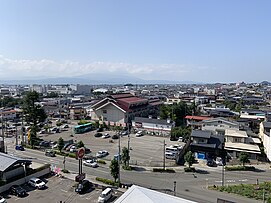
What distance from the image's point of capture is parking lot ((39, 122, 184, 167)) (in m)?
23.6

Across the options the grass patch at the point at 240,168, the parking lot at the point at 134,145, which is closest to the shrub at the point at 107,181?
the parking lot at the point at 134,145

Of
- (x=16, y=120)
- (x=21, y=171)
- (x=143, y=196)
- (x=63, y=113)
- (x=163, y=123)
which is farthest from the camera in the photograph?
(x=63, y=113)

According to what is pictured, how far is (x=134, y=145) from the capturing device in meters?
29.1

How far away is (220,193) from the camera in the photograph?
16.4 m

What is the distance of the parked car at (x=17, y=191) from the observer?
15533 millimetres

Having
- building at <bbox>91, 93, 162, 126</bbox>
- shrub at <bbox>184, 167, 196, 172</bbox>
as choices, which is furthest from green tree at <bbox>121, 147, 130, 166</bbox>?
building at <bbox>91, 93, 162, 126</bbox>

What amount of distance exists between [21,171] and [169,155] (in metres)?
13.7

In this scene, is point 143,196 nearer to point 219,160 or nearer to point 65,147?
point 219,160

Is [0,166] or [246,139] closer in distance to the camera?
[0,166]

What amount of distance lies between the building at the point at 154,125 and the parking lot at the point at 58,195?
19.5m

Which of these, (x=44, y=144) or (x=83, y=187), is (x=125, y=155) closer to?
(x=83, y=187)

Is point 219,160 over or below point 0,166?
below

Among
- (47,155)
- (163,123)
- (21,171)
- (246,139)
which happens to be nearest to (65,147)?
(47,155)

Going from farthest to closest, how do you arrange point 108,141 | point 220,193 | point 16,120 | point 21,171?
point 16,120 < point 108,141 < point 21,171 < point 220,193
